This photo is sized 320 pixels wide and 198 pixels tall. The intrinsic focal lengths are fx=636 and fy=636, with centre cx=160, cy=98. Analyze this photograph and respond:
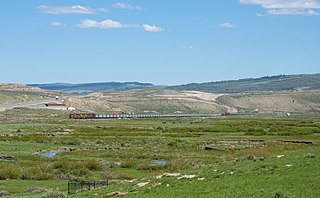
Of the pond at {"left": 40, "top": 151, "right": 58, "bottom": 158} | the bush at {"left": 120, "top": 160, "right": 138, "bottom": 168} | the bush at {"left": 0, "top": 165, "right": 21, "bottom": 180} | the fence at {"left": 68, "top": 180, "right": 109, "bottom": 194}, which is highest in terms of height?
the fence at {"left": 68, "top": 180, "right": 109, "bottom": 194}

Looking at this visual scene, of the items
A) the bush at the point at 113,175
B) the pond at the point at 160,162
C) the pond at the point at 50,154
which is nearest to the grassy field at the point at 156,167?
the bush at the point at 113,175

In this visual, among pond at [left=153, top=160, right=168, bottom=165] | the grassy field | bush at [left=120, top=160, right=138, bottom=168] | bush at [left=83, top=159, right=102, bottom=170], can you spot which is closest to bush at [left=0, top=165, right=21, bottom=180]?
the grassy field

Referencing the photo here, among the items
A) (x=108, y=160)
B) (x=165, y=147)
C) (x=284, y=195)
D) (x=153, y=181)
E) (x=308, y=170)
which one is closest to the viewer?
(x=284, y=195)

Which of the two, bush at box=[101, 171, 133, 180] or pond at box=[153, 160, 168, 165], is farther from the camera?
pond at box=[153, 160, 168, 165]

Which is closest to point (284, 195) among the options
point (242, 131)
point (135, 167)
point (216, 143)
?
point (135, 167)

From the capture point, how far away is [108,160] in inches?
2201

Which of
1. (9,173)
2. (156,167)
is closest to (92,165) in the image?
(156,167)

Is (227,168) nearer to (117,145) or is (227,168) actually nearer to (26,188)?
(26,188)

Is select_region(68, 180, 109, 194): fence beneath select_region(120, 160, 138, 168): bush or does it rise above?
above

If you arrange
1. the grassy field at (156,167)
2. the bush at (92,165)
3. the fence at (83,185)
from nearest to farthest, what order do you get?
the grassy field at (156,167)
the fence at (83,185)
the bush at (92,165)

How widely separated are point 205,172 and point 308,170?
6.86 m

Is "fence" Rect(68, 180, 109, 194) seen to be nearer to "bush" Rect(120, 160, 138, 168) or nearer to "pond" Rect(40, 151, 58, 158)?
"bush" Rect(120, 160, 138, 168)

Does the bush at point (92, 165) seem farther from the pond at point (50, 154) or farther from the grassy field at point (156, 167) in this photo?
the pond at point (50, 154)

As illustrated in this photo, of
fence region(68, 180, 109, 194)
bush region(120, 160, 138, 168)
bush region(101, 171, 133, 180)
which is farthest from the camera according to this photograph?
bush region(120, 160, 138, 168)
